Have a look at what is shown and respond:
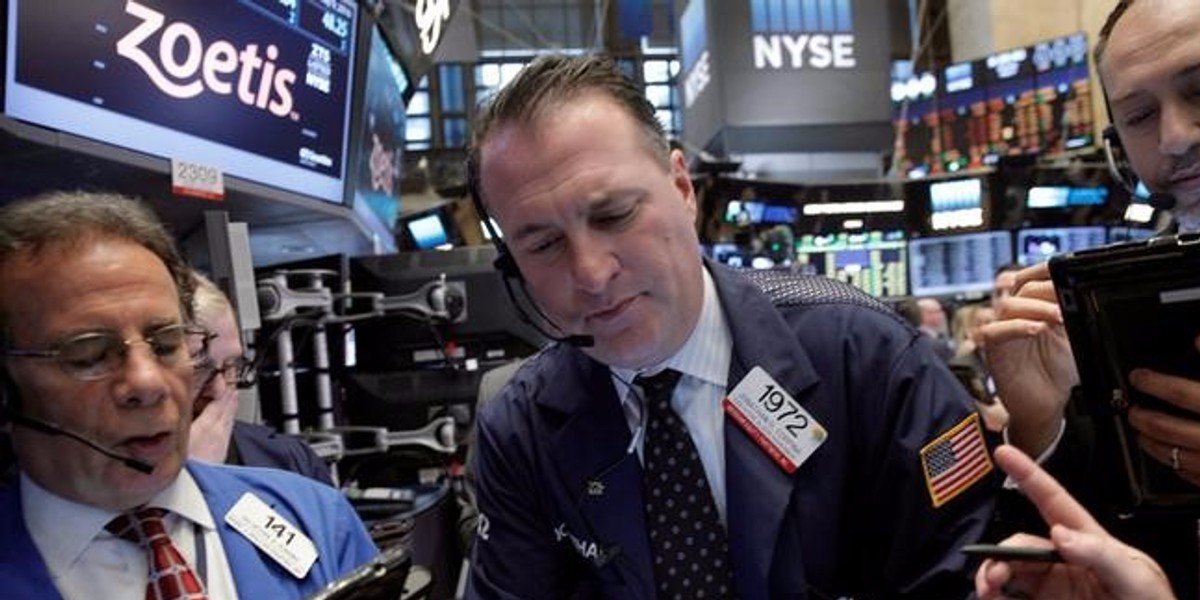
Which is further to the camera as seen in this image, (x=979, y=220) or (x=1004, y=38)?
(x=1004, y=38)

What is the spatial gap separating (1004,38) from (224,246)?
34.2ft

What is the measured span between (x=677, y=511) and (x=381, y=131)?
3257 millimetres

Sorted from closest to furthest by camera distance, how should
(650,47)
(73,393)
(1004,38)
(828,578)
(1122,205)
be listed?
(73,393), (828,578), (1122,205), (1004,38), (650,47)

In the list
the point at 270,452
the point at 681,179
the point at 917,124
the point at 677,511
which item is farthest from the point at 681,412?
the point at 917,124

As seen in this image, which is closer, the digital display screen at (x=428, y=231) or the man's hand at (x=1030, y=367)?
the man's hand at (x=1030, y=367)

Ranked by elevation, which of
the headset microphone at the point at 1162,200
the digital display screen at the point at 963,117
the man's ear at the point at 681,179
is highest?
A: the digital display screen at the point at 963,117

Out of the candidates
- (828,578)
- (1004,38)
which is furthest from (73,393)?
(1004,38)

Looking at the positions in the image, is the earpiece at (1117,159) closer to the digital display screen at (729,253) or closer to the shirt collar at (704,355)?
the shirt collar at (704,355)

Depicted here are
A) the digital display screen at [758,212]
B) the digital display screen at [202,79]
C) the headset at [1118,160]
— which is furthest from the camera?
the digital display screen at [758,212]

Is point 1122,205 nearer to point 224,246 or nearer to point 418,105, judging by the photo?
point 224,246

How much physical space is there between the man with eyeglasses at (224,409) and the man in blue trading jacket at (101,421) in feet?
1.98

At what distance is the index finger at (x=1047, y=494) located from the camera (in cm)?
106

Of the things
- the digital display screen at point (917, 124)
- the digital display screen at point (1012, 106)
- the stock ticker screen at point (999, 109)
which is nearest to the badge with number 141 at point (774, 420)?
the stock ticker screen at point (999, 109)

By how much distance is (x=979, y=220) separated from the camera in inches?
365
